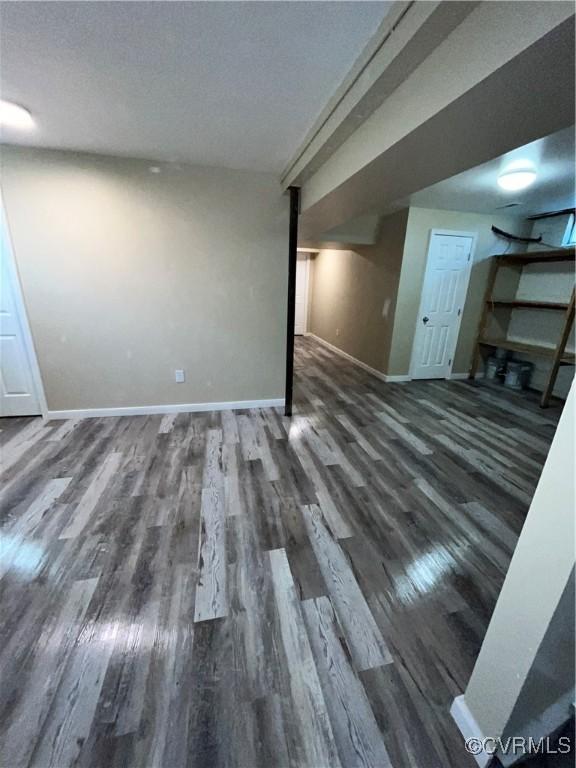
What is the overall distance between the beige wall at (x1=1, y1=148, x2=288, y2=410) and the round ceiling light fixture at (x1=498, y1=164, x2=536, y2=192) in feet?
6.45

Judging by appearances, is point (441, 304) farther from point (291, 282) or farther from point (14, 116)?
point (14, 116)

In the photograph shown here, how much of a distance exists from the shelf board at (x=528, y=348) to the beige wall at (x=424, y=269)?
0.29 meters

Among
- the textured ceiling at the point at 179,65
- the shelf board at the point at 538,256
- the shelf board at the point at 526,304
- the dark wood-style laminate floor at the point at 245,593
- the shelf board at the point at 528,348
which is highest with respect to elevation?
the textured ceiling at the point at 179,65

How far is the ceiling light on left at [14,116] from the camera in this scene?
1.79 meters

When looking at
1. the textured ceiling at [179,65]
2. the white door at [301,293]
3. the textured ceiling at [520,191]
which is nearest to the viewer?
the textured ceiling at [179,65]

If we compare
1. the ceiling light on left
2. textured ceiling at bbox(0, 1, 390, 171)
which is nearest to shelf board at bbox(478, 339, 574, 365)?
textured ceiling at bbox(0, 1, 390, 171)

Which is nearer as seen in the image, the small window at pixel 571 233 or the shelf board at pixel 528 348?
the shelf board at pixel 528 348

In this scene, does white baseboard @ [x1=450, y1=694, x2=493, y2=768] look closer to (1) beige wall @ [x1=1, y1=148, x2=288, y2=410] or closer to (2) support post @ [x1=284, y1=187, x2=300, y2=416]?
(2) support post @ [x1=284, y1=187, x2=300, y2=416]

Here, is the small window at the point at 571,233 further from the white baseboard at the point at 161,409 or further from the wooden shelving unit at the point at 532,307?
the white baseboard at the point at 161,409

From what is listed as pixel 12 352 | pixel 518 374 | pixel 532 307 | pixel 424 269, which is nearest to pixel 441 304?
pixel 424 269

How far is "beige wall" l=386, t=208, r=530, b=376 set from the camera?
4117mm

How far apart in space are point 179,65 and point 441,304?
4.18 metres

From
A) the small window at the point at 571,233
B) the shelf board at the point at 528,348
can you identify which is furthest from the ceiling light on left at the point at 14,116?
the small window at the point at 571,233

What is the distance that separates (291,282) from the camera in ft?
9.88
